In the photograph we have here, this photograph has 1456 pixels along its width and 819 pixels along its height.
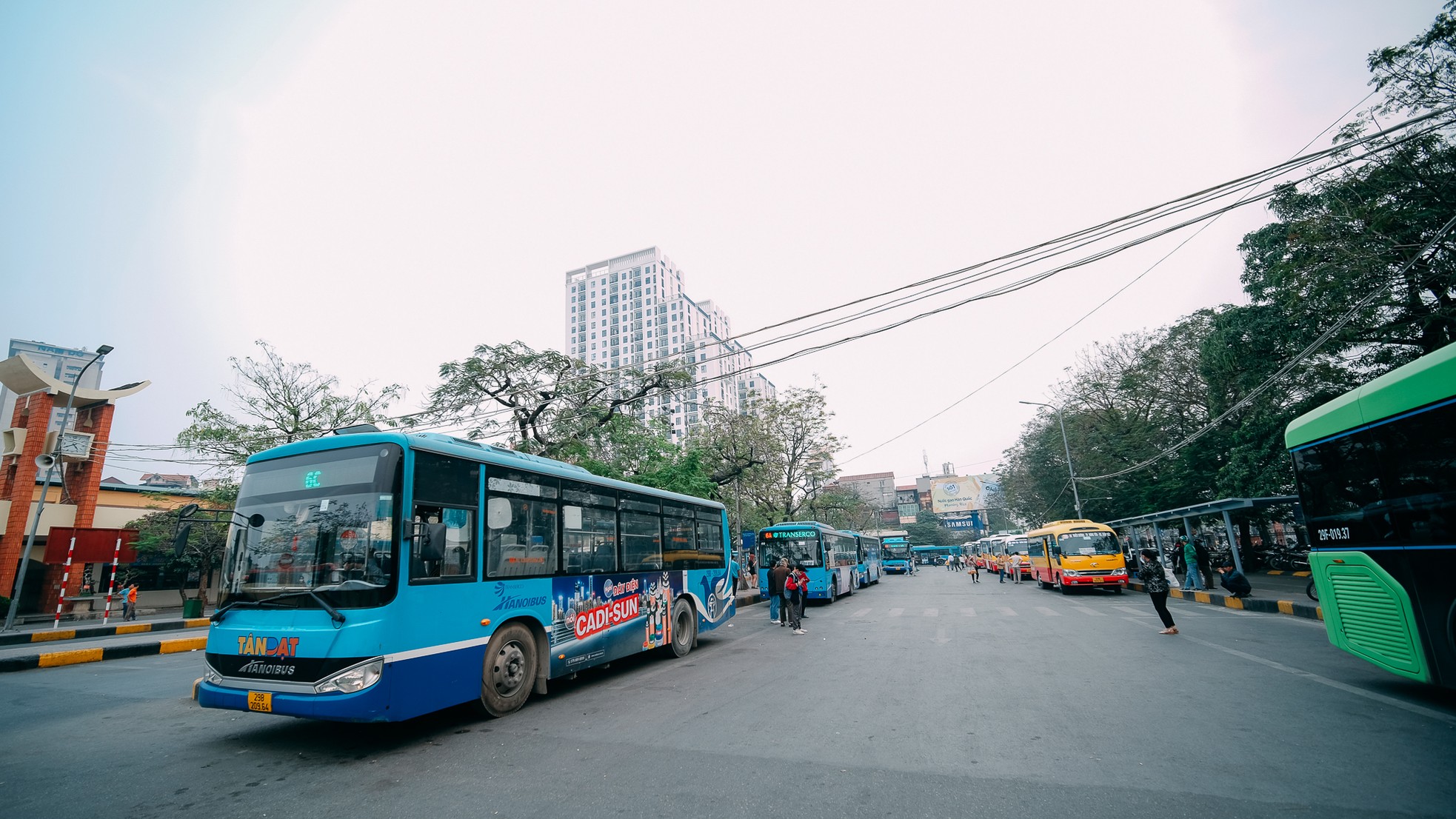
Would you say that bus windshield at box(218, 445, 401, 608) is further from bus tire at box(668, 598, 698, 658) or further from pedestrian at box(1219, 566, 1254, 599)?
pedestrian at box(1219, 566, 1254, 599)

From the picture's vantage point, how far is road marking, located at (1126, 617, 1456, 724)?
19.2 feet

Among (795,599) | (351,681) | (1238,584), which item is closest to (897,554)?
(1238,584)

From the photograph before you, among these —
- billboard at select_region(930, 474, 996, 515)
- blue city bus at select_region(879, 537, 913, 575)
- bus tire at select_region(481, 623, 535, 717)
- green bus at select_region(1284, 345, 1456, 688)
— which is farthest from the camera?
billboard at select_region(930, 474, 996, 515)

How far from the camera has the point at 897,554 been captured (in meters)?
51.9

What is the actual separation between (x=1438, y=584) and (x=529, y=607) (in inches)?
358

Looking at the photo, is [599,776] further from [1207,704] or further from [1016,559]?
[1016,559]

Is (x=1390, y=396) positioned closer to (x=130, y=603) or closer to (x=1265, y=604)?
(x=1265, y=604)

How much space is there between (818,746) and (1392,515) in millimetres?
6098

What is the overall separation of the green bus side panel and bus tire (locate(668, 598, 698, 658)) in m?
9.23

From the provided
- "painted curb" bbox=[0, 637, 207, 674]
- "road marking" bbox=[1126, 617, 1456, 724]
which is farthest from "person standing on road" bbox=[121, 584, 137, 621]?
"road marking" bbox=[1126, 617, 1456, 724]

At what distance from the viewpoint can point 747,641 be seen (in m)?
13.5

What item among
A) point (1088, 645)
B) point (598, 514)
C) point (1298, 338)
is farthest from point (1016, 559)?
point (598, 514)

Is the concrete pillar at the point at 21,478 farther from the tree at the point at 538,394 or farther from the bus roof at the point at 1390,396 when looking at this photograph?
the bus roof at the point at 1390,396

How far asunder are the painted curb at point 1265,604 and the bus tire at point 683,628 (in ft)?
39.7
